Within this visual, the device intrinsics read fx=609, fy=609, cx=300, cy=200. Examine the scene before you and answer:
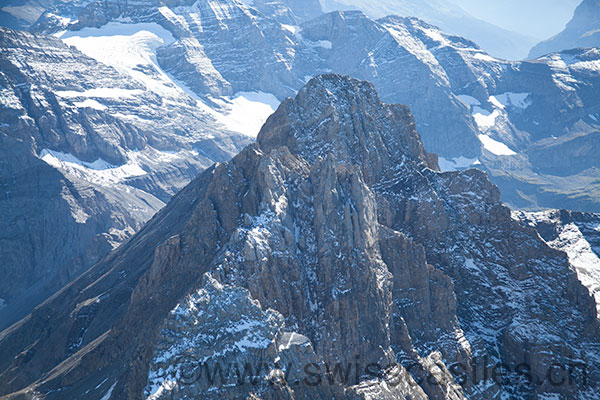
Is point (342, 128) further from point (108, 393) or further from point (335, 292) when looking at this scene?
point (108, 393)

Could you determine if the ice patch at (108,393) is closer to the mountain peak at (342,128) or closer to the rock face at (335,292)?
the rock face at (335,292)

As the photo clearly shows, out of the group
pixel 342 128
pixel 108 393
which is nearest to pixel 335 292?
pixel 108 393

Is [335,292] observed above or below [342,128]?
below

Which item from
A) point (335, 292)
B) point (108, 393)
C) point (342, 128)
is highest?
point (342, 128)

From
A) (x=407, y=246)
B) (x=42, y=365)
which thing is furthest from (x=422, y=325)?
(x=42, y=365)

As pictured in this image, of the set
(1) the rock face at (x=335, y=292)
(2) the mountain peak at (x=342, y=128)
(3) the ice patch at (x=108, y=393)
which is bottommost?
(3) the ice patch at (x=108, y=393)

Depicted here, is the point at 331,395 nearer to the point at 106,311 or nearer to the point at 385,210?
the point at 385,210

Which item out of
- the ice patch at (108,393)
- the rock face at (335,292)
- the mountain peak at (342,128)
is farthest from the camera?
the mountain peak at (342,128)

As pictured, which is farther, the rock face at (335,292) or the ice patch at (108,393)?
the ice patch at (108,393)

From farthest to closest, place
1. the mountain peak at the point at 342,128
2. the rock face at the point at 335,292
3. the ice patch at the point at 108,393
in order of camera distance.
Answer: the mountain peak at the point at 342,128, the ice patch at the point at 108,393, the rock face at the point at 335,292

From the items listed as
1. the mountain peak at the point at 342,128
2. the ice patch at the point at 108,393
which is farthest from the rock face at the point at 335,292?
the ice patch at the point at 108,393
